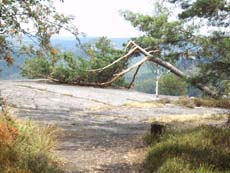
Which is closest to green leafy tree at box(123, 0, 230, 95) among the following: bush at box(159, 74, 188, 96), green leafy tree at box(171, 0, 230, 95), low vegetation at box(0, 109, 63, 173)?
green leafy tree at box(171, 0, 230, 95)

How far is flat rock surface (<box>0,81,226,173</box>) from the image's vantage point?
10.6 metres

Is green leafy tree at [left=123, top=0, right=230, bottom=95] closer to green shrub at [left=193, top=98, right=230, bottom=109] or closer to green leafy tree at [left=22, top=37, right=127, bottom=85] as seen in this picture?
green shrub at [left=193, top=98, right=230, bottom=109]

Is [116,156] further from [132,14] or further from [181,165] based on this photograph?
[132,14]

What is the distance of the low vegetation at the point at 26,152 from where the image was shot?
8375mm

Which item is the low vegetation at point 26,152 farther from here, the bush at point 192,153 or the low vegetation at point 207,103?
the low vegetation at point 207,103

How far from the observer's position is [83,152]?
1115cm

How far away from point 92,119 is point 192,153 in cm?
762

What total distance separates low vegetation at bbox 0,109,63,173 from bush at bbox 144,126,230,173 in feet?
6.70

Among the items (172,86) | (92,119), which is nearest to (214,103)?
(92,119)

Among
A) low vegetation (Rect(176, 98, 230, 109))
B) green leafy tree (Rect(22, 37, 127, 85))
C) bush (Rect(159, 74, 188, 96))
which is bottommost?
bush (Rect(159, 74, 188, 96))

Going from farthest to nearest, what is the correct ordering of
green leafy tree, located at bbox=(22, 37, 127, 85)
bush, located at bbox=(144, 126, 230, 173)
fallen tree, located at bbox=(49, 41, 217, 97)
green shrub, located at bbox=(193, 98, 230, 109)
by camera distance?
green leafy tree, located at bbox=(22, 37, 127, 85), green shrub, located at bbox=(193, 98, 230, 109), fallen tree, located at bbox=(49, 41, 217, 97), bush, located at bbox=(144, 126, 230, 173)

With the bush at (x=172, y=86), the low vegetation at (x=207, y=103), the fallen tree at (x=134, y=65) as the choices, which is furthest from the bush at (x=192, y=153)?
the bush at (x=172, y=86)

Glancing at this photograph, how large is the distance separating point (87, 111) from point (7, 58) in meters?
13.7

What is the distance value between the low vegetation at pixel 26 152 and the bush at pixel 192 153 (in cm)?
204
